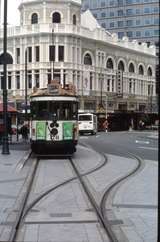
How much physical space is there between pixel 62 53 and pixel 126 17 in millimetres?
47550

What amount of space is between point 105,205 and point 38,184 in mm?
4219

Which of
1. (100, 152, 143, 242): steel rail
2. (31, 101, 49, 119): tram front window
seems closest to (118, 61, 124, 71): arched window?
(31, 101, 49, 119): tram front window

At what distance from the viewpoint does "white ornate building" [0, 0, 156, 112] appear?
94.1m

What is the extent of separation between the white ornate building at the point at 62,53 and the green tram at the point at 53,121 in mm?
65688

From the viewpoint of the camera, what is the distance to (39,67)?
94000 mm

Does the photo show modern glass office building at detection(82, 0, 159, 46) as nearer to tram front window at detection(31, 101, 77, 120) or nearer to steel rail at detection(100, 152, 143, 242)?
tram front window at detection(31, 101, 77, 120)

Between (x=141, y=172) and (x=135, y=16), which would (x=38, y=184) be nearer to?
(x=141, y=172)

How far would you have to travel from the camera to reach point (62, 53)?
311 feet

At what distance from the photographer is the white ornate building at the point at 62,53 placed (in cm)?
9412

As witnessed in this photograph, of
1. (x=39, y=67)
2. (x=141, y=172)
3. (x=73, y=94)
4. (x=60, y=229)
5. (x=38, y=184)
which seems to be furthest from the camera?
(x=39, y=67)

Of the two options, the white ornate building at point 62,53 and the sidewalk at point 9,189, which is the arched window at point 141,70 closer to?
the white ornate building at point 62,53

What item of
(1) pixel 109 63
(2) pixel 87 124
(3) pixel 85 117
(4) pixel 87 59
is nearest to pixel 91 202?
(2) pixel 87 124

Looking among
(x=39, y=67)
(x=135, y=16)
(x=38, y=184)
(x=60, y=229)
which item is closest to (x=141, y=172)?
(x=38, y=184)

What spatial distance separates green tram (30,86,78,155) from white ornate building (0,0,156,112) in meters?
65.7
